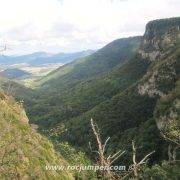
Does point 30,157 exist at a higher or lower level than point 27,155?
lower

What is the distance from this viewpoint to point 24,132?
174 ft

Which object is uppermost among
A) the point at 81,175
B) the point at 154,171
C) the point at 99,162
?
the point at 99,162

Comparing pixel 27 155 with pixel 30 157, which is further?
pixel 30 157

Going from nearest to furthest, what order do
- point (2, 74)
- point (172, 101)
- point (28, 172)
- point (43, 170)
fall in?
point (2, 74)
point (28, 172)
point (43, 170)
point (172, 101)

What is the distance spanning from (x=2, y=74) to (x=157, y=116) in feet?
600

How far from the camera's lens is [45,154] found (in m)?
52.7

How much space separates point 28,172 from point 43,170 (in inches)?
160

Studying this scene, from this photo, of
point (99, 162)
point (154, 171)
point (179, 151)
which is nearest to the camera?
point (99, 162)

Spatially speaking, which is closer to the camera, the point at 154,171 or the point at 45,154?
the point at 45,154

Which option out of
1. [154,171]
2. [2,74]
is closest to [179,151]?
[154,171]

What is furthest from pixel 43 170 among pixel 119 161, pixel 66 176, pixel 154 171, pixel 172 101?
pixel 172 101

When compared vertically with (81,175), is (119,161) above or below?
below

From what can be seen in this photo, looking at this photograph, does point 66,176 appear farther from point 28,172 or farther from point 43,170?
point 28,172

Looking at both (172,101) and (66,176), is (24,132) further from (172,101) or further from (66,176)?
(172,101)
